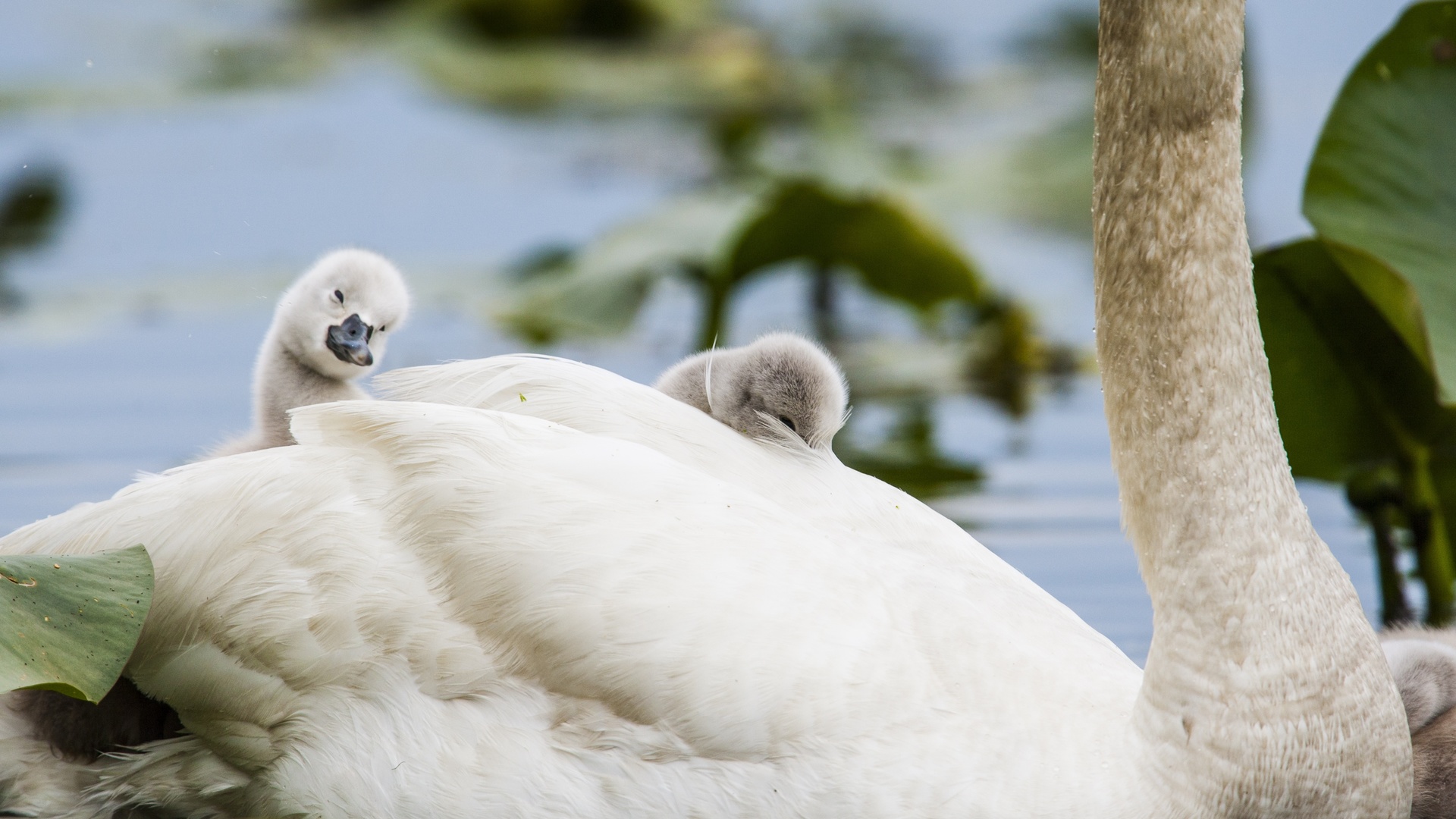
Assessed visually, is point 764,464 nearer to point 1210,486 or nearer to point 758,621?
point 758,621

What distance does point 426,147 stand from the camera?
1284 centimetres

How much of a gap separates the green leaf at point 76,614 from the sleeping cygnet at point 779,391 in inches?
38.6

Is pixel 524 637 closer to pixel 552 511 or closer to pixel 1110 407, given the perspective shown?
pixel 552 511

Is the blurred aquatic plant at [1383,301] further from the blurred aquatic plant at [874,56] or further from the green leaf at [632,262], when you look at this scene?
the blurred aquatic plant at [874,56]

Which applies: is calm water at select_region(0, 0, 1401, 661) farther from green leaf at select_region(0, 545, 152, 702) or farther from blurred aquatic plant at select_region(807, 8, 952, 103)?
green leaf at select_region(0, 545, 152, 702)

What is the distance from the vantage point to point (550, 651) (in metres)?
2.71

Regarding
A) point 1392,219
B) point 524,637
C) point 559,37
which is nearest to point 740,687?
point 524,637

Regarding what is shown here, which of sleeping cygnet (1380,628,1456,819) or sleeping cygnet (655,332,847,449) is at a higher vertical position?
sleeping cygnet (655,332,847,449)

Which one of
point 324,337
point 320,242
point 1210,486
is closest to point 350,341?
point 324,337

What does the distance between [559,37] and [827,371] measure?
40.7 ft

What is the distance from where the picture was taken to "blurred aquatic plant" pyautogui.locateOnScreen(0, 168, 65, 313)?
33.6 ft

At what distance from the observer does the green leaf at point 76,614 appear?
8.64ft

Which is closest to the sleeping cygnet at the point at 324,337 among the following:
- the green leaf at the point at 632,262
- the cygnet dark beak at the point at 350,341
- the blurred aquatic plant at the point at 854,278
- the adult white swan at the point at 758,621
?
the cygnet dark beak at the point at 350,341

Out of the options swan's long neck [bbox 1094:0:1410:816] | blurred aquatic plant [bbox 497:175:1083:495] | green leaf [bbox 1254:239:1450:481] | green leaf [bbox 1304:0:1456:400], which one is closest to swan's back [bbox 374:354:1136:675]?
swan's long neck [bbox 1094:0:1410:816]
